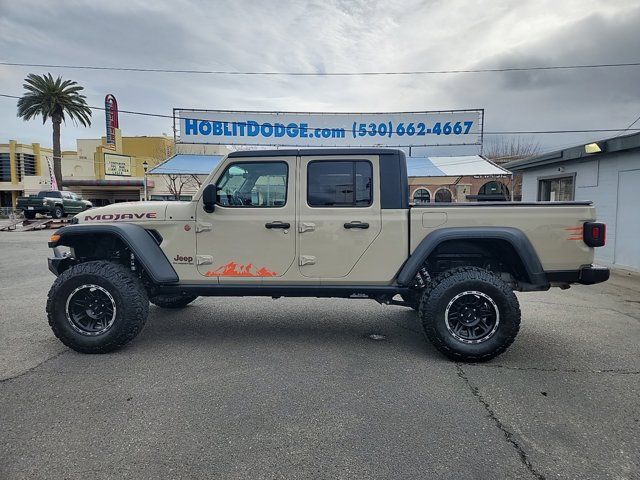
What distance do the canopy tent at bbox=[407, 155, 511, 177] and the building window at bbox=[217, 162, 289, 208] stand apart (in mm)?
9707

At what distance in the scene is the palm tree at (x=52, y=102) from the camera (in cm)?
3225

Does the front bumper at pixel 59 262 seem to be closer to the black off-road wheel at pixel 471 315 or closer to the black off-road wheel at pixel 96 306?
the black off-road wheel at pixel 96 306

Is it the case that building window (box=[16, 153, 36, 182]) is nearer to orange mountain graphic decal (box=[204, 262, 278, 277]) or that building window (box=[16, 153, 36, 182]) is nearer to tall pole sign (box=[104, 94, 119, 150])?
tall pole sign (box=[104, 94, 119, 150])

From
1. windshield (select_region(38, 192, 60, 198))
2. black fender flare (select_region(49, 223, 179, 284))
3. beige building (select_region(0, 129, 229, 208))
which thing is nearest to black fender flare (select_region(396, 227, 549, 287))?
black fender flare (select_region(49, 223, 179, 284))

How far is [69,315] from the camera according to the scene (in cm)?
417

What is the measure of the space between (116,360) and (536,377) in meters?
4.04

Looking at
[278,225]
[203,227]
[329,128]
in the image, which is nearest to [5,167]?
[329,128]

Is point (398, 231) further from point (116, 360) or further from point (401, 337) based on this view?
point (116, 360)

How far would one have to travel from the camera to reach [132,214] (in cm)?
433

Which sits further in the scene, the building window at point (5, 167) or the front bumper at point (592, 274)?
the building window at point (5, 167)

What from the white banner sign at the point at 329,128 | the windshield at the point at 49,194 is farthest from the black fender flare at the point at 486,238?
the windshield at the point at 49,194

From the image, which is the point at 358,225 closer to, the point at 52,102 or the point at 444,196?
the point at 444,196

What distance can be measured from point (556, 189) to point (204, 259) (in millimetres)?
12093

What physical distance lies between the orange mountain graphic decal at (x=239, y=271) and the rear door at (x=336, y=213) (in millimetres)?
377
